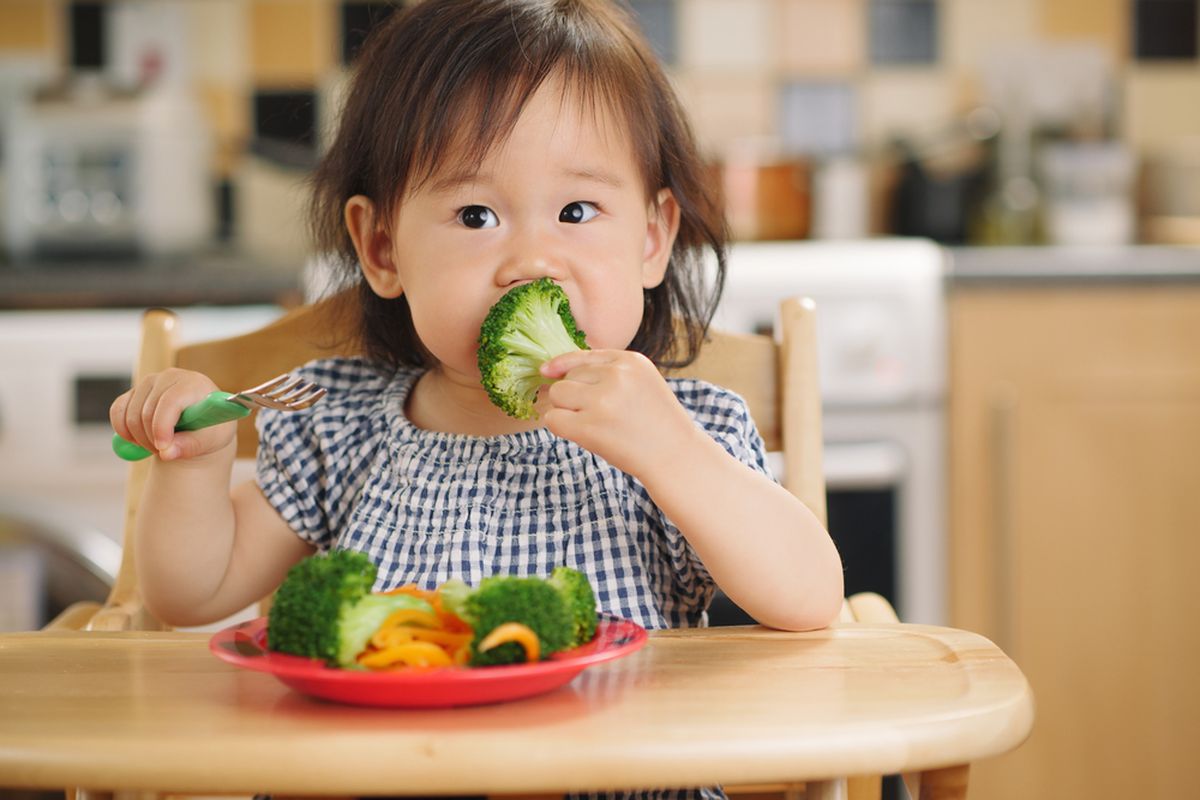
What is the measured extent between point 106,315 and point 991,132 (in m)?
1.59

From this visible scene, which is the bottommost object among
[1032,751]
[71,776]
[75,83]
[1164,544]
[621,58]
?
[1032,751]

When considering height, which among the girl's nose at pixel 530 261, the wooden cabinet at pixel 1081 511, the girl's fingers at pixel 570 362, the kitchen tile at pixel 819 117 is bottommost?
the wooden cabinet at pixel 1081 511

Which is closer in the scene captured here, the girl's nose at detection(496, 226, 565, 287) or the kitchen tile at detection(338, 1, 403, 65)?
the girl's nose at detection(496, 226, 565, 287)

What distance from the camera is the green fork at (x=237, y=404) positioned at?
0.89 metres

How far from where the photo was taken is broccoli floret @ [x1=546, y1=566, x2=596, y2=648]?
75 centimetres

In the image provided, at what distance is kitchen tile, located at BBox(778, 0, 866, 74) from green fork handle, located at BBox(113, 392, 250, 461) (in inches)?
80.2

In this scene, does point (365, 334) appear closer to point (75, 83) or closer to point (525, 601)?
point (525, 601)

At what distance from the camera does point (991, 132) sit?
2.63m

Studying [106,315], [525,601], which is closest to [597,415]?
[525,601]

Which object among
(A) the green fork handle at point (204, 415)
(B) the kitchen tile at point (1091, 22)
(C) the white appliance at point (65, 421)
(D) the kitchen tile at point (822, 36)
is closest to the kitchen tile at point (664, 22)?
(D) the kitchen tile at point (822, 36)

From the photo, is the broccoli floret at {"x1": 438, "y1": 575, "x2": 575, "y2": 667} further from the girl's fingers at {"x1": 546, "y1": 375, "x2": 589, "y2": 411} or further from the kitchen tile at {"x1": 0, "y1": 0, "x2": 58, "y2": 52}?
the kitchen tile at {"x1": 0, "y1": 0, "x2": 58, "y2": 52}

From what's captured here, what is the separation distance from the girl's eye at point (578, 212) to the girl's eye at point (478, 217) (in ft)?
0.16

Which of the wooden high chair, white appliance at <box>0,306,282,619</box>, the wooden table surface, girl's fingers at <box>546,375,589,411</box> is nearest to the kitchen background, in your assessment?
white appliance at <box>0,306,282,619</box>

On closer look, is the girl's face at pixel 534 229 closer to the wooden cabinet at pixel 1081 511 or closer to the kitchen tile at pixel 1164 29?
the wooden cabinet at pixel 1081 511
